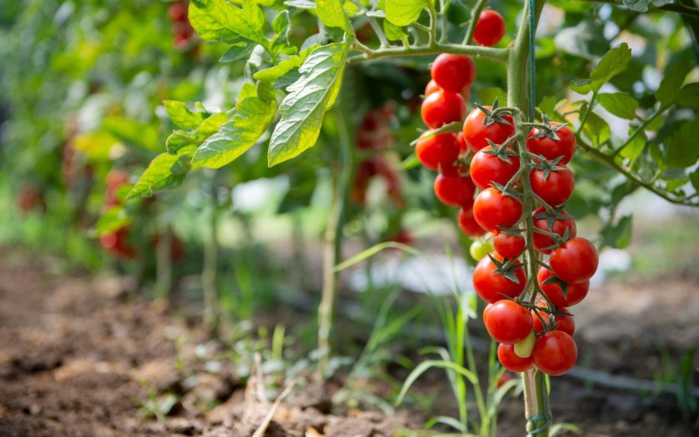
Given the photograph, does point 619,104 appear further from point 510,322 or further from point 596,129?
point 510,322

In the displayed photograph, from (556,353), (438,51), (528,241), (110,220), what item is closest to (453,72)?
(438,51)

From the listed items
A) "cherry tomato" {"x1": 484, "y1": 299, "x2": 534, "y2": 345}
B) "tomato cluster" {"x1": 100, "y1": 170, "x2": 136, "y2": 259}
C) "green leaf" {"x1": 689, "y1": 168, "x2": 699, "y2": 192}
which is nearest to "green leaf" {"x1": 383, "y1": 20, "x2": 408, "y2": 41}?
"cherry tomato" {"x1": 484, "y1": 299, "x2": 534, "y2": 345}

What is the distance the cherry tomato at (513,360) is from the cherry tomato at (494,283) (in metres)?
0.05

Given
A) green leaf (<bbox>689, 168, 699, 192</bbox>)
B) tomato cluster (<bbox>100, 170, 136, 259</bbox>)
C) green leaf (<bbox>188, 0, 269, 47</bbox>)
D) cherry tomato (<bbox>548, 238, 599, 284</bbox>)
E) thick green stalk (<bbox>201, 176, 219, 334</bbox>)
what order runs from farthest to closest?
1. tomato cluster (<bbox>100, 170, 136, 259</bbox>)
2. thick green stalk (<bbox>201, 176, 219, 334</bbox>)
3. green leaf (<bbox>689, 168, 699, 192</bbox>)
4. green leaf (<bbox>188, 0, 269, 47</bbox>)
5. cherry tomato (<bbox>548, 238, 599, 284</bbox>)

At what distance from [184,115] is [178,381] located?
609 millimetres

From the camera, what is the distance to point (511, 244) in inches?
24.3

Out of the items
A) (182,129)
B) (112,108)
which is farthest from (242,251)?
(182,129)

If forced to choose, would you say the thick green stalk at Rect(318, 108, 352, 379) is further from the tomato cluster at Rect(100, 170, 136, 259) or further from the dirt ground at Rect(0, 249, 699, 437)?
the tomato cluster at Rect(100, 170, 136, 259)

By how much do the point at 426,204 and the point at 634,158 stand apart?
0.72 metres

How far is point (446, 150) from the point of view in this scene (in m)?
0.76

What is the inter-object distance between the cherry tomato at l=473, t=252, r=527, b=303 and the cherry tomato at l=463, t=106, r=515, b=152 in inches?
4.8

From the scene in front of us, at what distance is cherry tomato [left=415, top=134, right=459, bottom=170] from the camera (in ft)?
2.47

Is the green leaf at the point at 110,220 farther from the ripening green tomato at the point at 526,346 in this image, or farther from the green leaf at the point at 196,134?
the ripening green tomato at the point at 526,346

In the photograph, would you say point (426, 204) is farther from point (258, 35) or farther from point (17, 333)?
point (17, 333)
